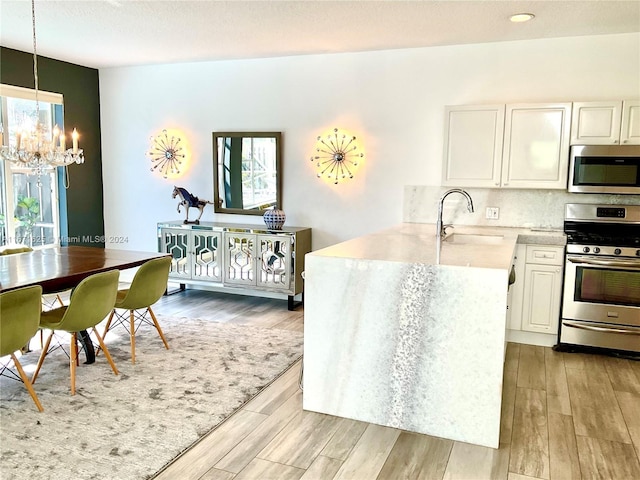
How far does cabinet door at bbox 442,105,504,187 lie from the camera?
4281 millimetres

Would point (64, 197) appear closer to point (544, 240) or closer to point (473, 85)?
point (473, 85)

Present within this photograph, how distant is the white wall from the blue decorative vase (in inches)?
12.8

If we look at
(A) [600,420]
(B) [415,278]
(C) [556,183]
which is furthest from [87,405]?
(C) [556,183]

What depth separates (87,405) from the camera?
2.98 m

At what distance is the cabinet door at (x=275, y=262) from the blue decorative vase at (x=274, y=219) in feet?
0.40

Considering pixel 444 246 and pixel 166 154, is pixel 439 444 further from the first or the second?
pixel 166 154

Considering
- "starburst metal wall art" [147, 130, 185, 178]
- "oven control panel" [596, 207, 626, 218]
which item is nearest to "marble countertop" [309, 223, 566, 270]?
"oven control panel" [596, 207, 626, 218]

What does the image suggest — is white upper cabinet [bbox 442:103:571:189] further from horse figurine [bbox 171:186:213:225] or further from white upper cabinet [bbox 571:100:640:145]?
horse figurine [bbox 171:186:213:225]

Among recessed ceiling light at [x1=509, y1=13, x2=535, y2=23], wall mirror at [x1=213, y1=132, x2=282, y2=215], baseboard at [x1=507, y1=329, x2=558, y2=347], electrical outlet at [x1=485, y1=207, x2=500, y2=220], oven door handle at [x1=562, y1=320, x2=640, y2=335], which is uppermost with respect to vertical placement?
recessed ceiling light at [x1=509, y1=13, x2=535, y2=23]

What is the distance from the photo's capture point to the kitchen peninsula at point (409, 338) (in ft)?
8.36

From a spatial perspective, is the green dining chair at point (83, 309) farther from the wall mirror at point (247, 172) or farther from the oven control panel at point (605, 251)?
the oven control panel at point (605, 251)

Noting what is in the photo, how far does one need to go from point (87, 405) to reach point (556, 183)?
3833mm

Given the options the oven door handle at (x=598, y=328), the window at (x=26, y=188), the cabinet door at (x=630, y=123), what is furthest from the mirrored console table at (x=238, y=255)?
the cabinet door at (x=630, y=123)

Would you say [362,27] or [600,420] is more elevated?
[362,27]
